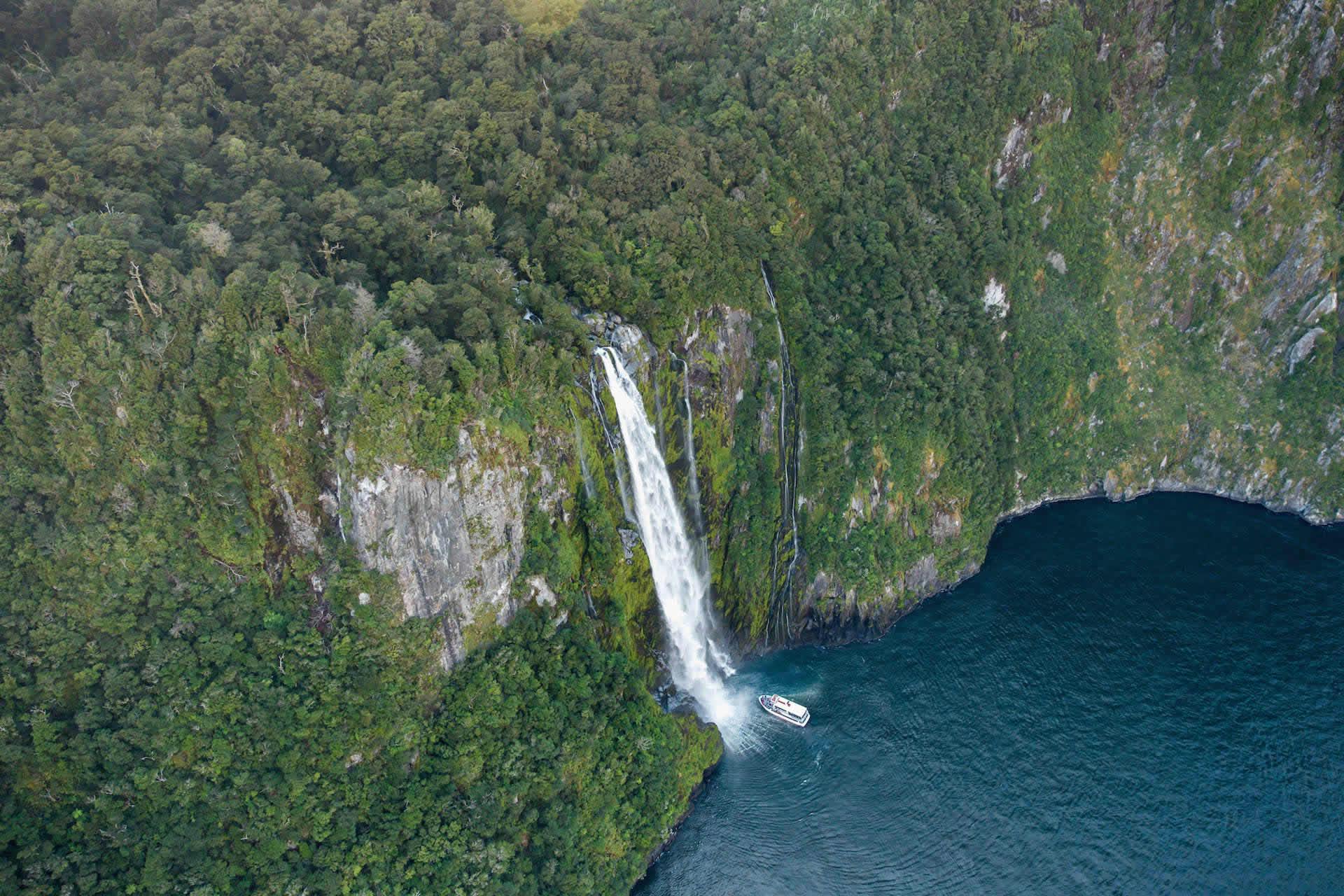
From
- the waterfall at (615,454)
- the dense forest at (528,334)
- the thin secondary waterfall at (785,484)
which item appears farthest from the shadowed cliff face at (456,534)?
the thin secondary waterfall at (785,484)

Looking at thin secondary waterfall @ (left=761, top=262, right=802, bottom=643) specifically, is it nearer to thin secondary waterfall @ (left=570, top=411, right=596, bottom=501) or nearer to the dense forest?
the dense forest

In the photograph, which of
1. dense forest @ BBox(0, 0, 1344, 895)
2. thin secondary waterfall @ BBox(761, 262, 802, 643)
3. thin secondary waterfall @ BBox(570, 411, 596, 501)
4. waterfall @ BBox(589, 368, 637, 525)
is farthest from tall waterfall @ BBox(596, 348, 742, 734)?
thin secondary waterfall @ BBox(761, 262, 802, 643)

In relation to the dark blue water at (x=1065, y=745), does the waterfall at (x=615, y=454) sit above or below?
above

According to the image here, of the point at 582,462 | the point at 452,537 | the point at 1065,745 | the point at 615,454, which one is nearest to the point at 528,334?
the point at 582,462

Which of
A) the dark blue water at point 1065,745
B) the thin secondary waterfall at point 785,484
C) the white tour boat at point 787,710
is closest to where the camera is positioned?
the dark blue water at point 1065,745

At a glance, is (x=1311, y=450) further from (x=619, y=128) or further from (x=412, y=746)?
→ (x=412, y=746)

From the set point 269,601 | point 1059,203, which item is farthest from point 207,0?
point 1059,203

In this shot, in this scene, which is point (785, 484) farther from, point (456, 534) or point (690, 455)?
point (456, 534)

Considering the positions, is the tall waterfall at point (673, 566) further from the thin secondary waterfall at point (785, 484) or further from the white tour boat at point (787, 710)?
the thin secondary waterfall at point (785, 484)
